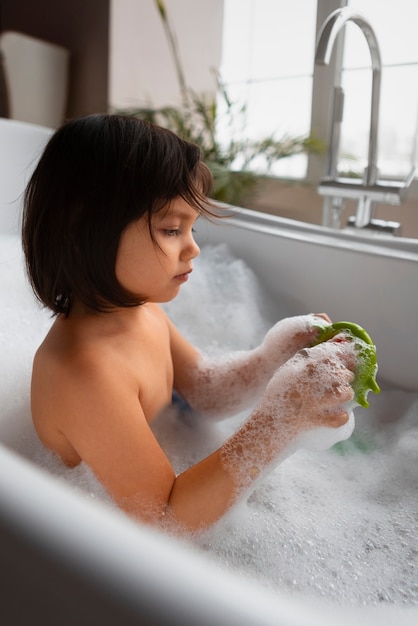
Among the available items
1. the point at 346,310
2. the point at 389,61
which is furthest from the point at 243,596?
the point at 389,61

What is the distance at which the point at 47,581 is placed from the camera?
274mm

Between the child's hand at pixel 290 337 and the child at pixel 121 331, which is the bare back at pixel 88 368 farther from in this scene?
the child's hand at pixel 290 337

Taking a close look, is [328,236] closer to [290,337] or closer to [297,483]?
[290,337]

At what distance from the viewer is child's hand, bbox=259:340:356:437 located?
1.95ft

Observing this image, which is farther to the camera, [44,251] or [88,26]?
[88,26]

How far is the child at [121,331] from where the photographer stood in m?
0.59

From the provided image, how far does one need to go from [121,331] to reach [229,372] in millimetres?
220

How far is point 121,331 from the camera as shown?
0.69 metres

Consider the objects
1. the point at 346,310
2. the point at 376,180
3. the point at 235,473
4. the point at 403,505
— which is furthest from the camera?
the point at 376,180

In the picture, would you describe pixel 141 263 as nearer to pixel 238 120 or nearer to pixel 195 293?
pixel 195 293

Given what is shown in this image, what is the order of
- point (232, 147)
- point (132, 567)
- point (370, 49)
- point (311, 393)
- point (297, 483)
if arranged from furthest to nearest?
point (232, 147)
point (370, 49)
point (297, 483)
point (311, 393)
point (132, 567)

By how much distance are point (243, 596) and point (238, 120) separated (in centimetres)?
222

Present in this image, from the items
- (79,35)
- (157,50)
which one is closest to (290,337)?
(157,50)

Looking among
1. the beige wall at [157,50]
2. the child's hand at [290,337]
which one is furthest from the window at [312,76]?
the child's hand at [290,337]
